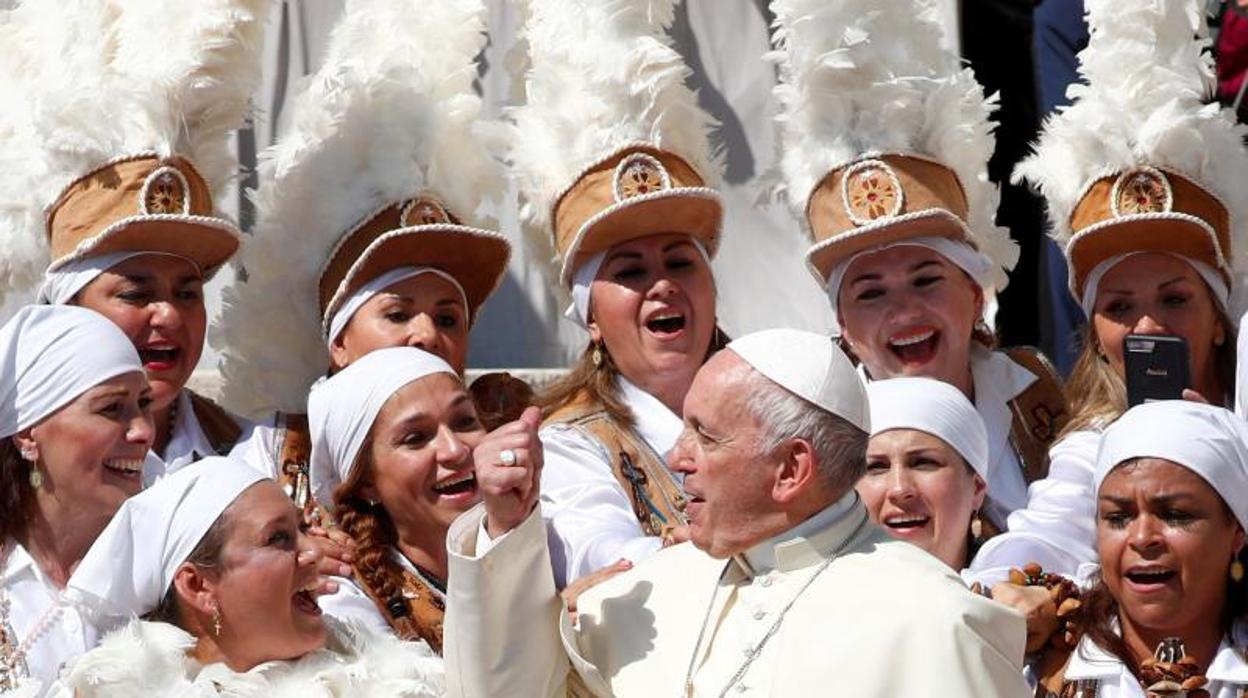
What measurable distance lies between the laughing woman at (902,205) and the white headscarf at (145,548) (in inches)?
83.0

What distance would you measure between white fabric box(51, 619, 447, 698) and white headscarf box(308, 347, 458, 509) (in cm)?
86

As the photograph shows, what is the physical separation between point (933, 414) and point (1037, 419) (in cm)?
93

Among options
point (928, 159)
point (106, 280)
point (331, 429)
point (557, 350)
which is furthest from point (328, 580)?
point (557, 350)

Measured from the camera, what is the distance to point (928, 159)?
21.7 ft

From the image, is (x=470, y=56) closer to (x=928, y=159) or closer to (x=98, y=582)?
(x=928, y=159)

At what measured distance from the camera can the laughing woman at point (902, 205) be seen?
6441 mm

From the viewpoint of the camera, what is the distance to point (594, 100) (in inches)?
260

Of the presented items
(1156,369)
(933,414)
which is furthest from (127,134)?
(1156,369)

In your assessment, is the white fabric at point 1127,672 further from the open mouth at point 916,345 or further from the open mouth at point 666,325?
the open mouth at point 666,325

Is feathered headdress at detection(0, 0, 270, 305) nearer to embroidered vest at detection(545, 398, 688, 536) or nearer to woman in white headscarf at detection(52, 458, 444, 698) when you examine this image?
embroidered vest at detection(545, 398, 688, 536)

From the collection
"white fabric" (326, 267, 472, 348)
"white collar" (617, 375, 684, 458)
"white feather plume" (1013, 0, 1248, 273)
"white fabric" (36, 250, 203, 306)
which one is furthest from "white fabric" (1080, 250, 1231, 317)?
"white fabric" (36, 250, 203, 306)

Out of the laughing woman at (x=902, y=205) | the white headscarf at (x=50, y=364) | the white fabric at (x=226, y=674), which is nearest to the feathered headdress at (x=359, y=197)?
the laughing woman at (x=902, y=205)

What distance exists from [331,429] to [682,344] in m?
1.05

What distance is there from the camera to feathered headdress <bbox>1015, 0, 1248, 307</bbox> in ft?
21.5
